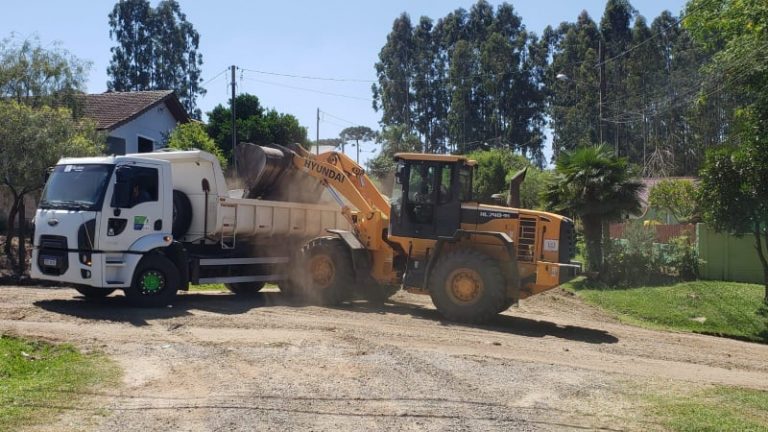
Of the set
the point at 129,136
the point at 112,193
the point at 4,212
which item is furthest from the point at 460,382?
the point at 129,136

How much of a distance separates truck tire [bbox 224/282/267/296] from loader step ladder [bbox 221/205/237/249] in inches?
69.4

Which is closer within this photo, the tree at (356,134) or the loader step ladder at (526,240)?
the loader step ladder at (526,240)

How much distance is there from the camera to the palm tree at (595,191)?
20328 mm

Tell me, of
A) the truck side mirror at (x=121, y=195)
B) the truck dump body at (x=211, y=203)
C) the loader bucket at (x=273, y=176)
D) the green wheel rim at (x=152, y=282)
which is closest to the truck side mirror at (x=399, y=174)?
the loader bucket at (x=273, y=176)

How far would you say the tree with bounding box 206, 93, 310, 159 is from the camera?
33.3 m

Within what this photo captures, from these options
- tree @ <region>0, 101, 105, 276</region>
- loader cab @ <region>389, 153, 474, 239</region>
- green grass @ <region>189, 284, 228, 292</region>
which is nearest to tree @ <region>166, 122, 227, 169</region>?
tree @ <region>0, 101, 105, 276</region>

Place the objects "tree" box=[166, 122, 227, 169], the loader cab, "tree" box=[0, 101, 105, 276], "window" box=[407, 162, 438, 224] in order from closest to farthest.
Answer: the loader cab → "window" box=[407, 162, 438, 224] → "tree" box=[0, 101, 105, 276] → "tree" box=[166, 122, 227, 169]

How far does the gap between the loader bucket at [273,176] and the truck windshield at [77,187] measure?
141 inches

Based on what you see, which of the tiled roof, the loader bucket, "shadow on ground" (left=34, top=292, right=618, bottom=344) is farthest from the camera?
the tiled roof

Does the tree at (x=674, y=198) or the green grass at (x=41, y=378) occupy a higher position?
the tree at (x=674, y=198)

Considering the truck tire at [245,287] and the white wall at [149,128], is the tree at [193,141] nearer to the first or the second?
the white wall at [149,128]

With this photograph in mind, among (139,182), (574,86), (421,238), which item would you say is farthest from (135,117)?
(574,86)

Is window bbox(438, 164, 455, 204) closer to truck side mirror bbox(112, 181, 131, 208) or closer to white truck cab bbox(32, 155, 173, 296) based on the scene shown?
white truck cab bbox(32, 155, 173, 296)

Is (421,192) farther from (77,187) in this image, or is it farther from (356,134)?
(356,134)
